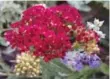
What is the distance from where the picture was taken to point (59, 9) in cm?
159

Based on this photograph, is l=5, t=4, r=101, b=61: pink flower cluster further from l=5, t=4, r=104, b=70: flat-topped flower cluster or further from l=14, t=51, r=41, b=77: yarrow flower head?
l=14, t=51, r=41, b=77: yarrow flower head

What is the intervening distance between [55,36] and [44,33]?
0.15 ft

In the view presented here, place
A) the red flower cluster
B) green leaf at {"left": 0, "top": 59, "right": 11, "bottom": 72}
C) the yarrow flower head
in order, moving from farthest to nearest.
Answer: green leaf at {"left": 0, "top": 59, "right": 11, "bottom": 72}, the yarrow flower head, the red flower cluster

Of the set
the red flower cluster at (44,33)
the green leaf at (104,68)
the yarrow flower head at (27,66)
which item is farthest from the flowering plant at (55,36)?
the green leaf at (104,68)

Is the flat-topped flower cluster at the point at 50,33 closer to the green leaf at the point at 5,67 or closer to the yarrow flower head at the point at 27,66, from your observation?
the yarrow flower head at the point at 27,66

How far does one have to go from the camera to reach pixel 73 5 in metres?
2.58

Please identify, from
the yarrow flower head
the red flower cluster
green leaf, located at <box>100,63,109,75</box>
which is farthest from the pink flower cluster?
green leaf, located at <box>100,63,109,75</box>

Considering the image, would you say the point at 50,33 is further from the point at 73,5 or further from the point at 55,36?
the point at 73,5

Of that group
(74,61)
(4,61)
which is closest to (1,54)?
(4,61)

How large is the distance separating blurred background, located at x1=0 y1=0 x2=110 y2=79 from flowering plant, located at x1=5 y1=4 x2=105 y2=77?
56 cm

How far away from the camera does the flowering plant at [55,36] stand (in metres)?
1.46

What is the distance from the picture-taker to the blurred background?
235 cm

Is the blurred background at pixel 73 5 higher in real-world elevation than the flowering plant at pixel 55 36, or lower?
higher

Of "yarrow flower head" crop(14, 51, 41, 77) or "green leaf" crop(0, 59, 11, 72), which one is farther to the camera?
"green leaf" crop(0, 59, 11, 72)
